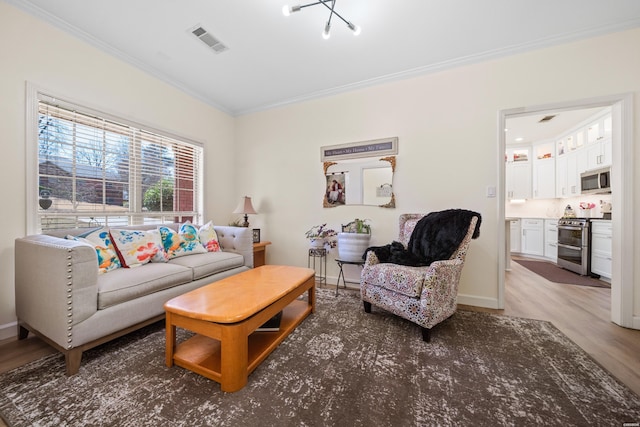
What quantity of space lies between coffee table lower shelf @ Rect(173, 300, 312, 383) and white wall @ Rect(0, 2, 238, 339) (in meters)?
1.57

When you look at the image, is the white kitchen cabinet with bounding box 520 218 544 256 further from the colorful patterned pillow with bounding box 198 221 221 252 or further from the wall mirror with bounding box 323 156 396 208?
the colorful patterned pillow with bounding box 198 221 221 252

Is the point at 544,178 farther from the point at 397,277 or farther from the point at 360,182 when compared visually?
the point at 397,277

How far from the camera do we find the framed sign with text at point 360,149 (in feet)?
9.76

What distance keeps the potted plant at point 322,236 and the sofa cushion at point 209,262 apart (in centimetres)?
92

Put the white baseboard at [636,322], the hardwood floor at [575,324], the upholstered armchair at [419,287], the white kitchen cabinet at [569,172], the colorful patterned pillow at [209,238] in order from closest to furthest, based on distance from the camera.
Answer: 1. the hardwood floor at [575,324]
2. the upholstered armchair at [419,287]
3. the white baseboard at [636,322]
4. the colorful patterned pillow at [209,238]
5. the white kitchen cabinet at [569,172]

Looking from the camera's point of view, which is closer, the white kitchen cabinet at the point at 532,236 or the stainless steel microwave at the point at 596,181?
the stainless steel microwave at the point at 596,181

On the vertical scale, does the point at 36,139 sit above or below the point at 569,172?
below

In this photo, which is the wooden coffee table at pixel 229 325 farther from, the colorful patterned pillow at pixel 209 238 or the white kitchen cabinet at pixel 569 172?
Result: the white kitchen cabinet at pixel 569 172

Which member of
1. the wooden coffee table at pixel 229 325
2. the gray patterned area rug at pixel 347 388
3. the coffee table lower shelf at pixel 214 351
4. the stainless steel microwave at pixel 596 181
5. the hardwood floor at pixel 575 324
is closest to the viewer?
the gray patterned area rug at pixel 347 388

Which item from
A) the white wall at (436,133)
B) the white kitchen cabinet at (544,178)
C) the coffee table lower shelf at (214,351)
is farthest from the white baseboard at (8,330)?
the white kitchen cabinet at (544,178)

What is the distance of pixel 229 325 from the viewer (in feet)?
4.23

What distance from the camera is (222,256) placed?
2.65 metres

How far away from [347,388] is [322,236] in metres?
1.91

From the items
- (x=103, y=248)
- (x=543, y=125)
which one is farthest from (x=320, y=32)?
(x=543, y=125)
